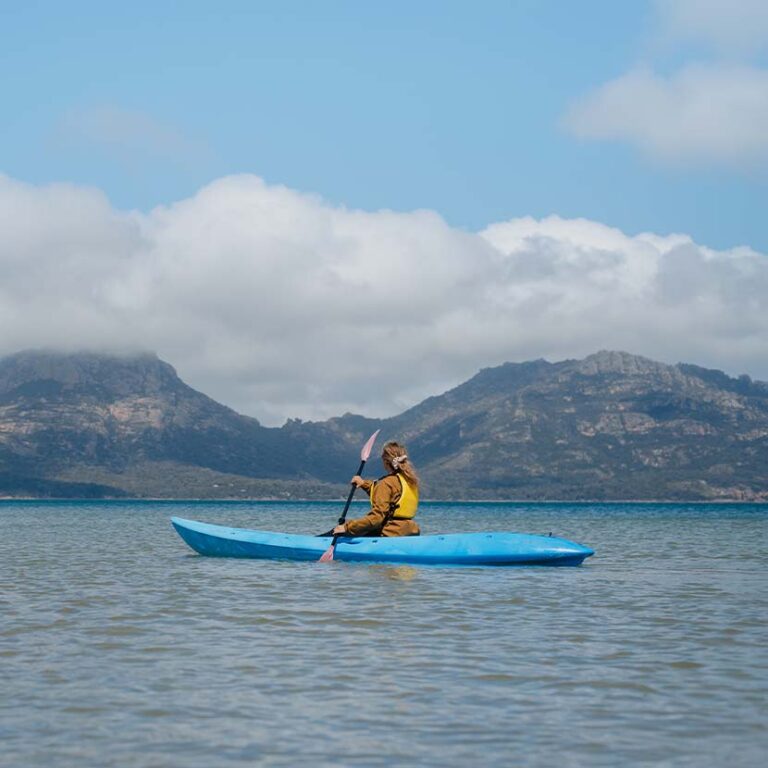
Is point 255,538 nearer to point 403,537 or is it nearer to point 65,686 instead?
point 403,537

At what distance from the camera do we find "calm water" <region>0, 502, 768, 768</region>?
8477 mm

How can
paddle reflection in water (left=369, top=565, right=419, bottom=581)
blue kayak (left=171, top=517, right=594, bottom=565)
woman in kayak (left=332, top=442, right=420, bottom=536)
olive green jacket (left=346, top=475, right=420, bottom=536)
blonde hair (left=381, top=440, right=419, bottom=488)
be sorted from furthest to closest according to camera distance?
blue kayak (left=171, top=517, right=594, bottom=565) → olive green jacket (left=346, top=475, right=420, bottom=536) → woman in kayak (left=332, top=442, right=420, bottom=536) → blonde hair (left=381, top=440, right=419, bottom=488) → paddle reflection in water (left=369, top=565, right=419, bottom=581)

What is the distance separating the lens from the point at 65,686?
35.1 feet

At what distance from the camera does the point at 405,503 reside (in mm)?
24203

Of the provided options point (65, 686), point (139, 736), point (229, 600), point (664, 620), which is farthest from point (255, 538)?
point (139, 736)

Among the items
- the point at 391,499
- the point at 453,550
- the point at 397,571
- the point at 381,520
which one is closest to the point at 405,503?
the point at 391,499

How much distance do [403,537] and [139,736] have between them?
50.3 ft

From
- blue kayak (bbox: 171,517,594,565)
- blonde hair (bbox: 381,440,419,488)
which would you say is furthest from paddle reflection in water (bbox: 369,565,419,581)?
blonde hair (bbox: 381,440,419,488)

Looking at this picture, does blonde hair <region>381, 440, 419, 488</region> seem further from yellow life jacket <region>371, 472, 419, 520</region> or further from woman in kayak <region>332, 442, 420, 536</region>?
yellow life jacket <region>371, 472, 419, 520</region>

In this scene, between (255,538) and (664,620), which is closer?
(664,620)

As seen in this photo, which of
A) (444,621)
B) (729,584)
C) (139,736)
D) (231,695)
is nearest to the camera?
(139,736)

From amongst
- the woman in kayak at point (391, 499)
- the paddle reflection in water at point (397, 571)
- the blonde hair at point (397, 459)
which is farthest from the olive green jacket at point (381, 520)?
the paddle reflection in water at point (397, 571)

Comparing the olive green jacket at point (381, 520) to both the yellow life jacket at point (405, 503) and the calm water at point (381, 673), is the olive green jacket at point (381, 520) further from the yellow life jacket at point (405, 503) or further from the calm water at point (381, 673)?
the calm water at point (381, 673)

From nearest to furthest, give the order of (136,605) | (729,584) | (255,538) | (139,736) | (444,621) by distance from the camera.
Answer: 1. (139,736)
2. (444,621)
3. (136,605)
4. (729,584)
5. (255,538)
